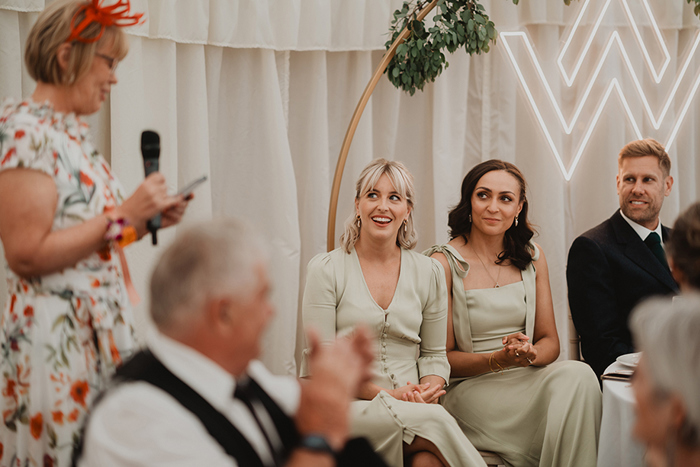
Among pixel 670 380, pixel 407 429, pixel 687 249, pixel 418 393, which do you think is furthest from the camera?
pixel 418 393

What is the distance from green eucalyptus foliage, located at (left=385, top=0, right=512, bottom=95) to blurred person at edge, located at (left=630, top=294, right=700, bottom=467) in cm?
239

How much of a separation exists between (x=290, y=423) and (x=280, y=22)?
2.66 meters

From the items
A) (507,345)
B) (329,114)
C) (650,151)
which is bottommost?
(507,345)

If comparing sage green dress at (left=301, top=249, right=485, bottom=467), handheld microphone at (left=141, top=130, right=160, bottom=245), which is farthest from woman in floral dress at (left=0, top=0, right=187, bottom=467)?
sage green dress at (left=301, top=249, right=485, bottom=467)

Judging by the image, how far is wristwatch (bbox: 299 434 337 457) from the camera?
3.64 ft

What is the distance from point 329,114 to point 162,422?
300cm

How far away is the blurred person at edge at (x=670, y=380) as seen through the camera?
41.2 inches

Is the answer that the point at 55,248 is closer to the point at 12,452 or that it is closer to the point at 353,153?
the point at 12,452

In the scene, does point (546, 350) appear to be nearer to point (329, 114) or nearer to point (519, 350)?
point (519, 350)

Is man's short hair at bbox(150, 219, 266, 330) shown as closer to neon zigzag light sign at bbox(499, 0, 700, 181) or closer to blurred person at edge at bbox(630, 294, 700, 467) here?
blurred person at edge at bbox(630, 294, 700, 467)

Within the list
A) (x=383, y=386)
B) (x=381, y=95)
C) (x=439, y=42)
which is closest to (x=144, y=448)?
(x=383, y=386)

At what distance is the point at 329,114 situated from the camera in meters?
3.90

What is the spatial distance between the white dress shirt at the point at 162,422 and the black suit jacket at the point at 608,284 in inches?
82.2

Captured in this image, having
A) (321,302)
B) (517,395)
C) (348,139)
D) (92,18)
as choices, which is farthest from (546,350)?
(92,18)
